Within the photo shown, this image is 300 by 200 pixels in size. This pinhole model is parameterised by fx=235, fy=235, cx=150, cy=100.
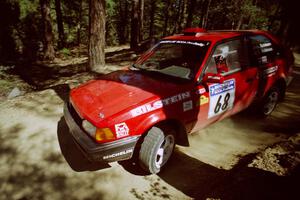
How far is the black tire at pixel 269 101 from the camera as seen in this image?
16.5 feet

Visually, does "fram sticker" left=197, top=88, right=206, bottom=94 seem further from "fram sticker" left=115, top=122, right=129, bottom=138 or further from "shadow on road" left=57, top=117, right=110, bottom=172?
"shadow on road" left=57, top=117, right=110, bottom=172

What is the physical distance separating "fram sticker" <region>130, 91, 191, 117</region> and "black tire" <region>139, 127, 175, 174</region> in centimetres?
31

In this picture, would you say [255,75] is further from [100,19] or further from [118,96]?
[100,19]

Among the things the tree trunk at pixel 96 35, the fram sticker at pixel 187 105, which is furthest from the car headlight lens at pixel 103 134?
the tree trunk at pixel 96 35

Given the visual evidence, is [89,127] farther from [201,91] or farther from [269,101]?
[269,101]

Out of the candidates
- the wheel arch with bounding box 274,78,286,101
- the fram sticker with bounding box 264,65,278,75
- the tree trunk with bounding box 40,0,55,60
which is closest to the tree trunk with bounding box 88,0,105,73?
the fram sticker with bounding box 264,65,278,75

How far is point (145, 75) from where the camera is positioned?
389cm

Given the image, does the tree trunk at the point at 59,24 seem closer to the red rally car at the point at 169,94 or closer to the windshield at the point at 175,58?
the windshield at the point at 175,58

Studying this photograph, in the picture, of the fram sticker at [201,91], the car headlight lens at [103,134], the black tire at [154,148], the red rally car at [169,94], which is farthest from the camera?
the fram sticker at [201,91]

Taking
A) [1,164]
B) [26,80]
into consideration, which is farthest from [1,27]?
[1,164]

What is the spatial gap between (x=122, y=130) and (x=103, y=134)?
0.24m

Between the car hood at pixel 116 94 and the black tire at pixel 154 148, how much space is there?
47cm

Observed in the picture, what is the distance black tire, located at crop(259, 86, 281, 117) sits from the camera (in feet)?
16.5

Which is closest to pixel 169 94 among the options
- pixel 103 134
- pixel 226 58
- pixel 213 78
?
pixel 213 78
